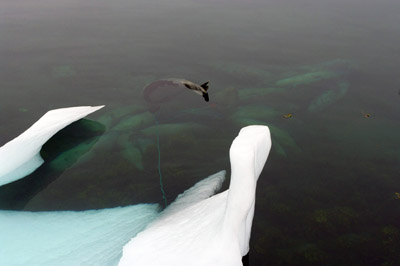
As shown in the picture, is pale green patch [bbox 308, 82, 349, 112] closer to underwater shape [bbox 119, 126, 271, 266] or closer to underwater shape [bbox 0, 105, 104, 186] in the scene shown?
underwater shape [bbox 119, 126, 271, 266]

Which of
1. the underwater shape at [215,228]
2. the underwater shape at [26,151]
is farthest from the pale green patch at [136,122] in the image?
the underwater shape at [215,228]

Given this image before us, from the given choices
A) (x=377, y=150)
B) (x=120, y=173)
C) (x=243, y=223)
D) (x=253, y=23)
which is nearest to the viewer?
(x=243, y=223)

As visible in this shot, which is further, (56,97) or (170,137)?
(56,97)

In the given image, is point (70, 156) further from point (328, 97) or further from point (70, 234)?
point (328, 97)

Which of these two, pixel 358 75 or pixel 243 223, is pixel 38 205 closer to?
pixel 243 223

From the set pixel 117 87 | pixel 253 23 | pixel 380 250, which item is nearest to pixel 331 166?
pixel 380 250

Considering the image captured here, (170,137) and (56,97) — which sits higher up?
(56,97)

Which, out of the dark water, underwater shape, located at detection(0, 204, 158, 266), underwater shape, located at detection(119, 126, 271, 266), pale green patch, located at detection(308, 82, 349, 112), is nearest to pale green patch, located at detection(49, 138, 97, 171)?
the dark water

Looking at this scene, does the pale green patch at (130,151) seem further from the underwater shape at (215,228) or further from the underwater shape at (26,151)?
the underwater shape at (215,228)
